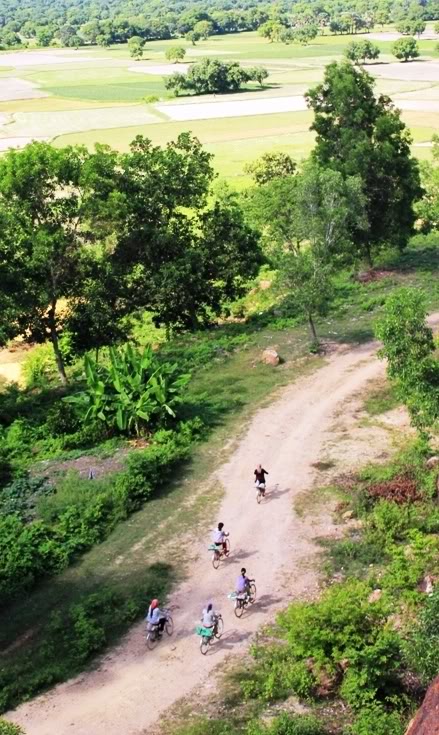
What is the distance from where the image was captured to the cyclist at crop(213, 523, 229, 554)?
25.3 metres

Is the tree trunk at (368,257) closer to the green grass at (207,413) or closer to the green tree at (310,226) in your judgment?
the green grass at (207,413)

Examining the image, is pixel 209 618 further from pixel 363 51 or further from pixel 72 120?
pixel 363 51

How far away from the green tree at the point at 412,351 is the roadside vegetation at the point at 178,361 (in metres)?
0.06

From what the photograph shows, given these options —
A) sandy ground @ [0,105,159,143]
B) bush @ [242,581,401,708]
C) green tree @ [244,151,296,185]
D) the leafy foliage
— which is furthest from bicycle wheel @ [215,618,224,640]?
the leafy foliage

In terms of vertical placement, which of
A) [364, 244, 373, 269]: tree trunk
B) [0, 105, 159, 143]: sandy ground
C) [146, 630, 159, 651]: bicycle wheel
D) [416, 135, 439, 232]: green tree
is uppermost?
[0, 105, 159, 143]: sandy ground

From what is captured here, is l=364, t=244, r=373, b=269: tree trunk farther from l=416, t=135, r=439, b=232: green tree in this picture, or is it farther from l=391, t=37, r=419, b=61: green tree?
l=391, t=37, r=419, b=61: green tree

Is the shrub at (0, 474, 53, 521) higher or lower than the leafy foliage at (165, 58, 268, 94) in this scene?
lower

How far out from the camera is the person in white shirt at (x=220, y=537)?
25.3 m

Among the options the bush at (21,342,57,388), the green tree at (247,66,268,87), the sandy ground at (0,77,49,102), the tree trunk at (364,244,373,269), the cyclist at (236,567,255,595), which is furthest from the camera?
the sandy ground at (0,77,49,102)

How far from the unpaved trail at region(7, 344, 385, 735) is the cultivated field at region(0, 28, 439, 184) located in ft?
177

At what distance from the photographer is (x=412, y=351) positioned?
2508cm

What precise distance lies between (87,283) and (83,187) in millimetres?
4400

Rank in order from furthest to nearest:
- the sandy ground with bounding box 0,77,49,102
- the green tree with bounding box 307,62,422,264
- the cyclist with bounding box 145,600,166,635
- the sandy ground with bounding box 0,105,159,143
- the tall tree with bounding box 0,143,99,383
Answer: the sandy ground with bounding box 0,77,49,102 < the sandy ground with bounding box 0,105,159,143 < the green tree with bounding box 307,62,422,264 < the tall tree with bounding box 0,143,99,383 < the cyclist with bounding box 145,600,166,635

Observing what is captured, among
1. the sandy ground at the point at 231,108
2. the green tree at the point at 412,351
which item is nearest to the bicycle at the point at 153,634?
the green tree at the point at 412,351
